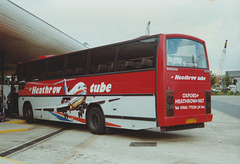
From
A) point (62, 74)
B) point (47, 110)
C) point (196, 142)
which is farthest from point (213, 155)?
point (47, 110)

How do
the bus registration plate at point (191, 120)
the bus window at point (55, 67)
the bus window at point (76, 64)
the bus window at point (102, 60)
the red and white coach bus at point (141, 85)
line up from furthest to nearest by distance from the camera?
1. the bus window at point (55, 67)
2. the bus window at point (76, 64)
3. the bus window at point (102, 60)
4. the bus registration plate at point (191, 120)
5. the red and white coach bus at point (141, 85)

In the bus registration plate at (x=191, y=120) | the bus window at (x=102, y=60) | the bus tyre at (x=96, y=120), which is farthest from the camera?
the bus tyre at (x=96, y=120)

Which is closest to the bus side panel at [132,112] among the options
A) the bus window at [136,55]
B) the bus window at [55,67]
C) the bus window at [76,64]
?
the bus window at [136,55]

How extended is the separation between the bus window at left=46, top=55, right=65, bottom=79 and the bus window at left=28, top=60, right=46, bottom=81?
0.61 m

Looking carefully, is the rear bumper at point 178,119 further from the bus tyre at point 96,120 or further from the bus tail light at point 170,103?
the bus tyre at point 96,120

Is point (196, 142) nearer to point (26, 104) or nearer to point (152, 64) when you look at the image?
point (152, 64)

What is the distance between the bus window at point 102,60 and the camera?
373 inches

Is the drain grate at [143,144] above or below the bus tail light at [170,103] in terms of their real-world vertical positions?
below

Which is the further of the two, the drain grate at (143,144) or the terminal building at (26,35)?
the terminal building at (26,35)

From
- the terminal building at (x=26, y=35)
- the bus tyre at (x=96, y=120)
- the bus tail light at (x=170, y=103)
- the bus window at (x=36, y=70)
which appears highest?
the terminal building at (x=26, y=35)

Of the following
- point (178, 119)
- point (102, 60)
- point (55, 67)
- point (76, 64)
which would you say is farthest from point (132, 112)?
point (55, 67)

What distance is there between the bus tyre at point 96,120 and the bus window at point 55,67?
2.64m

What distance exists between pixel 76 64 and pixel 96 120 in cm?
244

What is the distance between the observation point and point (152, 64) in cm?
803
